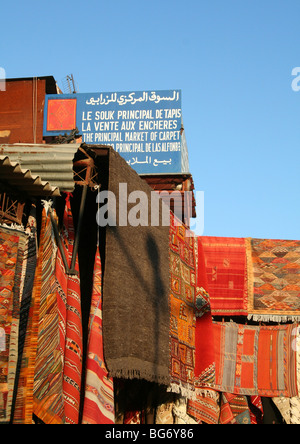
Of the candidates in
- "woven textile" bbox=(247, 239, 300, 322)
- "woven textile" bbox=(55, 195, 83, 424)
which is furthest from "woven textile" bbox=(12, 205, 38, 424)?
"woven textile" bbox=(247, 239, 300, 322)

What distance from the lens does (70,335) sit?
6770mm

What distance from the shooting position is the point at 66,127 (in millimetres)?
17141

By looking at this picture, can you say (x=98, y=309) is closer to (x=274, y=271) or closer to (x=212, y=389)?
(x=212, y=389)

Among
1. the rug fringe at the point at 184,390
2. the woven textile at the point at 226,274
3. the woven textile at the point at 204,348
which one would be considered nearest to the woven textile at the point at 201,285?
the woven textile at the point at 204,348

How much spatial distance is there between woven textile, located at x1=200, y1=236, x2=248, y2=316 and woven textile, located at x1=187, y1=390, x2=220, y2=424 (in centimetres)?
157

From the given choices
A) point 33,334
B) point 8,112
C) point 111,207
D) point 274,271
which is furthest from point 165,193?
point 8,112

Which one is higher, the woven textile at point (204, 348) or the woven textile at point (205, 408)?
the woven textile at point (204, 348)

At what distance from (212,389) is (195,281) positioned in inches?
67.0

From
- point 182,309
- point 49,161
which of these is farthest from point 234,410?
point 49,161

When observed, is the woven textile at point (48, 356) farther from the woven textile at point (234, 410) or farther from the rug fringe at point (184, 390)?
the woven textile at point (234, 410)

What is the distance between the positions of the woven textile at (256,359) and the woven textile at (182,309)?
1447 mm

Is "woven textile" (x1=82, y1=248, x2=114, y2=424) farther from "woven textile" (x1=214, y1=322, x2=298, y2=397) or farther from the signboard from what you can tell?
the signboard

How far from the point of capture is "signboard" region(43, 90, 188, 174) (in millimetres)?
15953

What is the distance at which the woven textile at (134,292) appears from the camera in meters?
6.86
